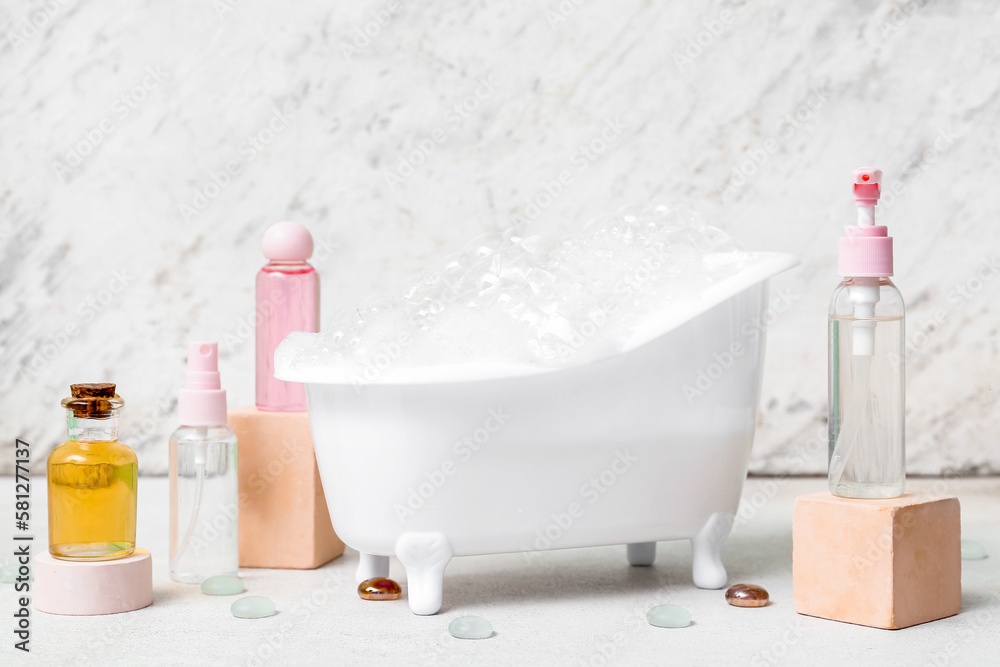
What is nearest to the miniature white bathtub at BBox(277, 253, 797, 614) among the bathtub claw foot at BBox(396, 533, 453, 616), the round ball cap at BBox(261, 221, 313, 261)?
the bathtub claw foot at BBox(396, 533, 453, 616)

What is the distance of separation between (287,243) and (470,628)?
2.31 feet

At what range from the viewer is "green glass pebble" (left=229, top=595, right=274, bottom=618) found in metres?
1.41

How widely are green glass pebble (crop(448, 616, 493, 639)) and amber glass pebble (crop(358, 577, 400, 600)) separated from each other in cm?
19

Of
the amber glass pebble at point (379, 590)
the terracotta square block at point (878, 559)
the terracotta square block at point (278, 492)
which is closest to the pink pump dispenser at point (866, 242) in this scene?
the terracotta square block at point (878, 559)

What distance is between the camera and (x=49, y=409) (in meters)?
2.62

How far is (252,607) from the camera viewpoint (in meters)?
1.42

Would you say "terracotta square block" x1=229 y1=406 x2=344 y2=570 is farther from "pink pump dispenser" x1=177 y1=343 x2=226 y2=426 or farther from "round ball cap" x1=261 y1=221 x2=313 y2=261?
"round ball cap" x1=261 y1=221 x2=313 y2=261

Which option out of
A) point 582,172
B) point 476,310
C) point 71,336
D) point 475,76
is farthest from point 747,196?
point 71,336

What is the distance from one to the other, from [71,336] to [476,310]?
1563 mm

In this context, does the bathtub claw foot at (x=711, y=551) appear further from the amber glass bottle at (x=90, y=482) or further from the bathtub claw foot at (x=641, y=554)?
the amber glass bottle at (x=90, y=482)

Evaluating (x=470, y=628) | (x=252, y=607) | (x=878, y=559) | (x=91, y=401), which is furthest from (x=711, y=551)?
(x=91, y=401)

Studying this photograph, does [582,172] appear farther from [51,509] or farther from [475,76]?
[51,509]

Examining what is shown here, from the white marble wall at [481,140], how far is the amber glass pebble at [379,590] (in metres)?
1.15

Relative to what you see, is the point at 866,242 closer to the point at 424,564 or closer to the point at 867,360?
the point at 867,360
